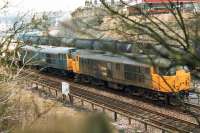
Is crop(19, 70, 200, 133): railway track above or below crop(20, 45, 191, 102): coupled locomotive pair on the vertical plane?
below

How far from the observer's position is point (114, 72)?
23750 millimetres

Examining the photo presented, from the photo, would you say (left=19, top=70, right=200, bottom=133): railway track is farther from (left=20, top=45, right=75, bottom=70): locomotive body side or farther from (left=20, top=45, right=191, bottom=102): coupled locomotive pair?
(left=20, top=45, right=75, bottom=70): locomotive body side

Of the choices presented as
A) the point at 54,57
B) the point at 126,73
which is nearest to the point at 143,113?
the point at 126,73

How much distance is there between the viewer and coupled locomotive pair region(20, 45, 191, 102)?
2039 centimetres

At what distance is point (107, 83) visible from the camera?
25.6 m

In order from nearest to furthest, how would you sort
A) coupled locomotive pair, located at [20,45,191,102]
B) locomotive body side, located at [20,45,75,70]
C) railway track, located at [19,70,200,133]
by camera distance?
railway track, located at [19,70,200,133]
coupled locomotive pair, located at [20,45,191,102]
locomotive body side, located at [20,45,75,70]

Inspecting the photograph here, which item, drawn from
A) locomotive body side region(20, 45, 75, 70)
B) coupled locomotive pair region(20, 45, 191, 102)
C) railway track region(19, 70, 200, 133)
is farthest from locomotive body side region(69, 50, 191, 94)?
locomotive body side region(20, 45, 75, 70)

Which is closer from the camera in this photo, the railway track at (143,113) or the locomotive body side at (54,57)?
the railway track at (143,113)

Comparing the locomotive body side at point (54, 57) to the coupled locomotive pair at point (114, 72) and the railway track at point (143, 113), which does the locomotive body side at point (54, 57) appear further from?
the railway track at point (143, 113)

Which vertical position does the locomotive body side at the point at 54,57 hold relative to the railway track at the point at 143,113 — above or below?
above

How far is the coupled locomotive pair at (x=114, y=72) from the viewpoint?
2039 cm

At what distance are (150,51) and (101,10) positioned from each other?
1271 mm

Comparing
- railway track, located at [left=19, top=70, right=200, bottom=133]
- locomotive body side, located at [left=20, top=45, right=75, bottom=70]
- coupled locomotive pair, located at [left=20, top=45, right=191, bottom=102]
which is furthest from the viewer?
locomotive body side, located at [left=20, top=45, right=75, bottom=70]

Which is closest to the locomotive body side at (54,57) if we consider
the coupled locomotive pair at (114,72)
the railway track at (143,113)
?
the coupled locomotive pair at (114,72)
